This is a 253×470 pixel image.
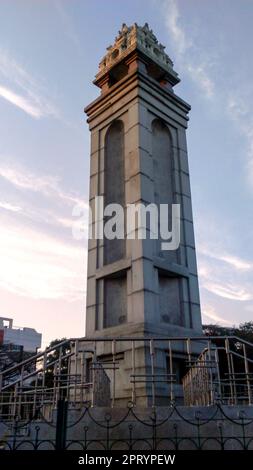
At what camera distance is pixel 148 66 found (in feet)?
47.1

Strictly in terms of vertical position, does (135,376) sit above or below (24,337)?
below

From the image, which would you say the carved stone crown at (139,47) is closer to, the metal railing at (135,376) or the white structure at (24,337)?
the metal railing at (135,376)

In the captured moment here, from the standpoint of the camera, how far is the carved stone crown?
14.1 m

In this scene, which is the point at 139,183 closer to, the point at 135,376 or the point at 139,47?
the point at 139,47

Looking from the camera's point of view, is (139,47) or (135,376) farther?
(139,47)

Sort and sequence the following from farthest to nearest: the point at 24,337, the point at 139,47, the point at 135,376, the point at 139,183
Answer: the point at 24,337 → the point at 139,47 → the point at 139,183 → the point at 135,376

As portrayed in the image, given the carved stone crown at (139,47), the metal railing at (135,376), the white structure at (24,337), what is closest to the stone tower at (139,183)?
the carved stone crown at (139,47)

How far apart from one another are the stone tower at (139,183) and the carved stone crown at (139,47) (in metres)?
0.04

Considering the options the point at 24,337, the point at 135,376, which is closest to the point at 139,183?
the point at 135,376

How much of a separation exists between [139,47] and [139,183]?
5.31 metres

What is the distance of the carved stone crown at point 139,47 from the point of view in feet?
46.3

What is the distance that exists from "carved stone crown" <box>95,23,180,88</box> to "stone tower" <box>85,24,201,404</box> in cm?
4

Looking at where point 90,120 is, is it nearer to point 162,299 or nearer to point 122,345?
point 162,299

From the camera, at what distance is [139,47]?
13.8 metres
